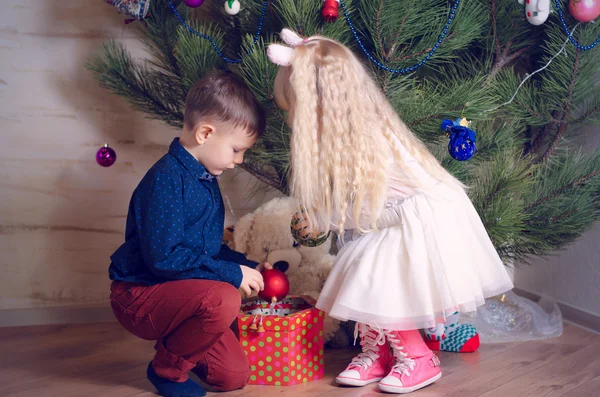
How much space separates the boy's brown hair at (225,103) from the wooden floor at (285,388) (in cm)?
53

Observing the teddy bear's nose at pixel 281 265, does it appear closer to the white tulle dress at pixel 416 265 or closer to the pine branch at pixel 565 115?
the white tulle dress at pixel 416 265

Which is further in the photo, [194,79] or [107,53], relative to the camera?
[107,53]

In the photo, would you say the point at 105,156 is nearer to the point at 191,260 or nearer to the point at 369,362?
the point at 191,260

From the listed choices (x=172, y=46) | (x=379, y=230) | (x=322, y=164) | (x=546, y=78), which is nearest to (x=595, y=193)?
(x=546, y=78)

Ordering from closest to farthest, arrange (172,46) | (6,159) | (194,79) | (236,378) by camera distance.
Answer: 1. (236,378)
2. (194,79)
3. (172,46)
4. (6,159)

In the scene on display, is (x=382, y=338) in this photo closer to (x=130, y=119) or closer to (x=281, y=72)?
(x=281, y=72)

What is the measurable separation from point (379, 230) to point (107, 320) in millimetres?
→ 887

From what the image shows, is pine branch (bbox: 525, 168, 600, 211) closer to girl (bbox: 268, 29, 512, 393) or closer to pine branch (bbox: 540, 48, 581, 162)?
pine branch (bbox: 540, 48, 581, 162)

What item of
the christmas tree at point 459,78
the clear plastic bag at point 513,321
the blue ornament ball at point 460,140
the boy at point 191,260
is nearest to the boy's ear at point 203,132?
the boy at point 191,260

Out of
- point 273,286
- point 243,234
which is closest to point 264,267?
point 273,286

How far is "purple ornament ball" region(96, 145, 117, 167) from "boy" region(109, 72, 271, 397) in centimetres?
40

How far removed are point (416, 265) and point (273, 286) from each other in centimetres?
29

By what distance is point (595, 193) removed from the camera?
156cm

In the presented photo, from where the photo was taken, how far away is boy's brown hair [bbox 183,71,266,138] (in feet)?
4.30
